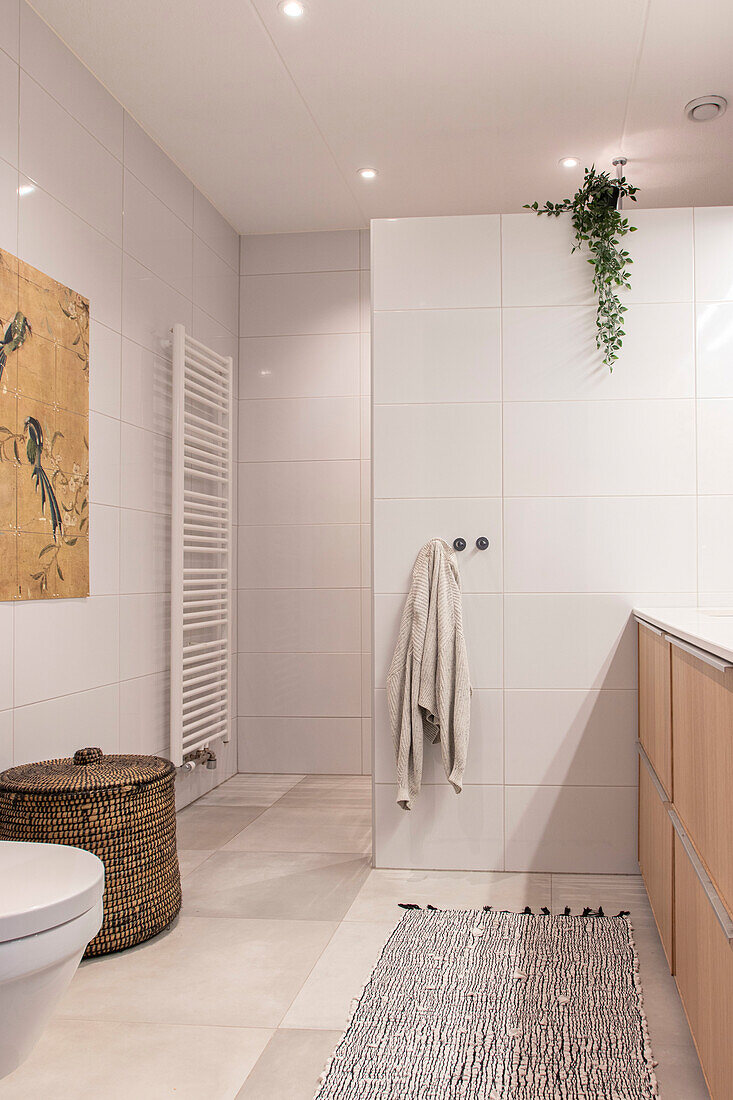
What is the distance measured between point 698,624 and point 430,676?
3.15 ft

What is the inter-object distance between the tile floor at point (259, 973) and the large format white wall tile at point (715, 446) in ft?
3.93

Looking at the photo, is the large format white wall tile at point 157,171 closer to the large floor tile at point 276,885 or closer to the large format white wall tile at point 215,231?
the large format white wall tile at point 215,231

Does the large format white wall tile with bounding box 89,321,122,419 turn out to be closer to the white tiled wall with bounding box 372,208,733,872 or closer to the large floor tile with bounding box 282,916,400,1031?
the white tiled wall with bounding box 372,208,733,872

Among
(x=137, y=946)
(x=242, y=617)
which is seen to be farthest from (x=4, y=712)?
(x=242, y=617)

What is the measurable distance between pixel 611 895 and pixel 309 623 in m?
2.00

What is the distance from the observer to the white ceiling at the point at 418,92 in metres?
2.64

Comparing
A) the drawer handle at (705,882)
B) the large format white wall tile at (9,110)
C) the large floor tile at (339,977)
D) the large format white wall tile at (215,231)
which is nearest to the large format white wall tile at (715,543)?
the drawer handle at (705,882)

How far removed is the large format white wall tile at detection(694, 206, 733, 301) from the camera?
2.77 meters

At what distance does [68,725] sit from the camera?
8.93ft

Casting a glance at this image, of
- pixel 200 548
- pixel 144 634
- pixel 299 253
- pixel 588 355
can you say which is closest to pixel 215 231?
pixel 299 253

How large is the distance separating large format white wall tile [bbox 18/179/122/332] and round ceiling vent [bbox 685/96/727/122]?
1973mm

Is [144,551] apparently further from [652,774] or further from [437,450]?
[652,774]

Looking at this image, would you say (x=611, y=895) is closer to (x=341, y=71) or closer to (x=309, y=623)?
(x=309, y=623)

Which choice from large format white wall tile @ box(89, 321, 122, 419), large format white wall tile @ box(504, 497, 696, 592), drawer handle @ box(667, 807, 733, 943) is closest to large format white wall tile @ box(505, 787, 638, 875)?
large format white wall tile @ box(504, 497, 696, 592)
